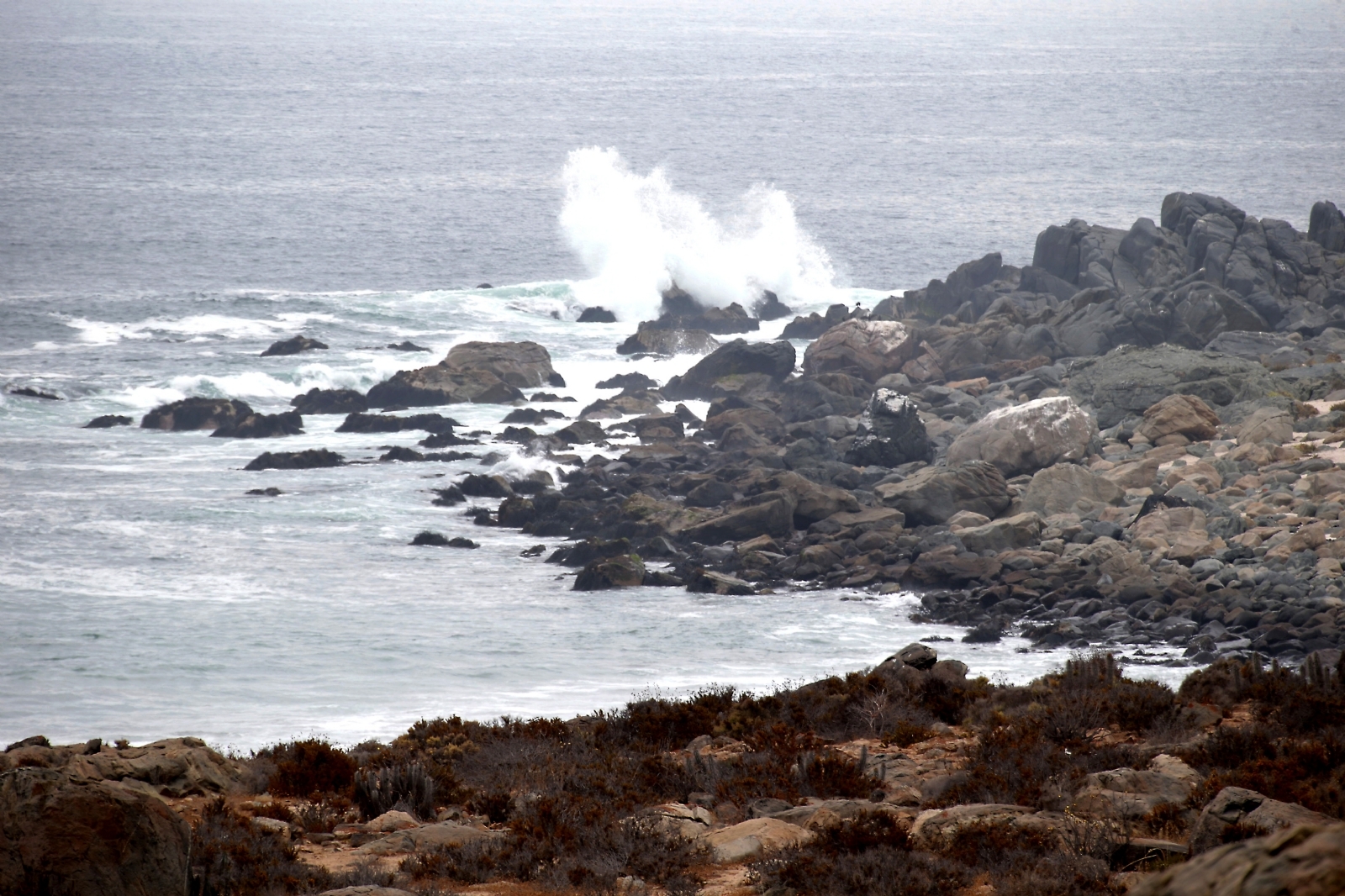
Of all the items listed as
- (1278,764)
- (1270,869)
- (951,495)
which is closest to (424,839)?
(1278,764)

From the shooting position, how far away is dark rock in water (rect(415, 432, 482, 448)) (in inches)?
1470

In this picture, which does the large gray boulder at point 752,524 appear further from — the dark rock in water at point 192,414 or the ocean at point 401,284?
the dark rock in water at point 192,414

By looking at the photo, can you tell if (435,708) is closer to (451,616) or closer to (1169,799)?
(451,616)

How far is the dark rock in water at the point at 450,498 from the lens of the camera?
3235cm

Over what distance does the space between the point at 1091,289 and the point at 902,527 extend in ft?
62.2

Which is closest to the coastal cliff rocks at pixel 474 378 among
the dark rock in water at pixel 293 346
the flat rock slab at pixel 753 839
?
the dark rock in water at pixel 293 346

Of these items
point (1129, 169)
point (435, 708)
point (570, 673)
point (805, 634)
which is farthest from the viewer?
point (1129, 169)

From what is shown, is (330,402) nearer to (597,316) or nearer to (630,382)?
(630,382)

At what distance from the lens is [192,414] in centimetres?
4044

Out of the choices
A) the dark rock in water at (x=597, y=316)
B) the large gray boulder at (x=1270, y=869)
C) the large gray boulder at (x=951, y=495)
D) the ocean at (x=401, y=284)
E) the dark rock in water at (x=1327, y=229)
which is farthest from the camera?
the dark rock in water at (x=597, y=316)

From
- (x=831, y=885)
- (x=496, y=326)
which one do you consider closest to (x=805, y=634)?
(x=831, y=885)

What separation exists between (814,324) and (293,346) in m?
20.3

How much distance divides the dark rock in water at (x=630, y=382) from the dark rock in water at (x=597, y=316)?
45.3ft

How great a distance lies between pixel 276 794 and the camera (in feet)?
33.1
